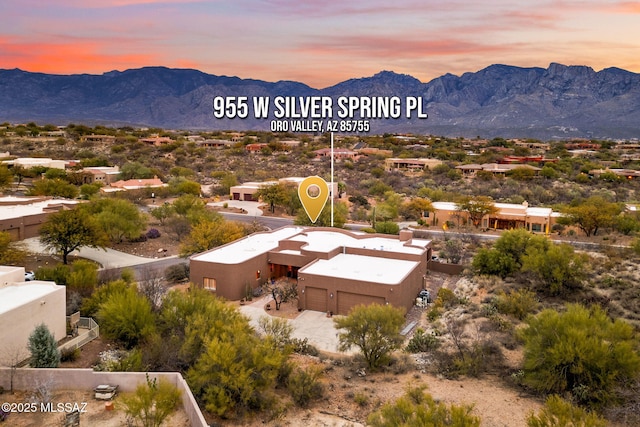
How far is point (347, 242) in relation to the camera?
4134 centimetres

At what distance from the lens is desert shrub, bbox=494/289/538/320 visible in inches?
1203

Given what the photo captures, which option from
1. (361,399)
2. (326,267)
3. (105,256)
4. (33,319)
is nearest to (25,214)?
(105,256)

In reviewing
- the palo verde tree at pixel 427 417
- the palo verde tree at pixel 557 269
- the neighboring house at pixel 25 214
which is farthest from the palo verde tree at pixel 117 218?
the palo verde tree at pixel 427 417

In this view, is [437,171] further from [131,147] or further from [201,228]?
[131,147]

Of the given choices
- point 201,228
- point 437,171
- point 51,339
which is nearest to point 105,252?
point 201,228

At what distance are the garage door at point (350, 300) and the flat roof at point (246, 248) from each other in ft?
25.6

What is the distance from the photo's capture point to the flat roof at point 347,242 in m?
38.5

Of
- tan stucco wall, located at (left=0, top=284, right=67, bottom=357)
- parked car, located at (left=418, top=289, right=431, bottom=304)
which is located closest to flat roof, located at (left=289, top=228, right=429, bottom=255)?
parked car, located at (left=418, top=289, right=431, bottom=304)

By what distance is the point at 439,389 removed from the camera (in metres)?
21.4

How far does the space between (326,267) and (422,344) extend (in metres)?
10.1

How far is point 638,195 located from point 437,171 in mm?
32420

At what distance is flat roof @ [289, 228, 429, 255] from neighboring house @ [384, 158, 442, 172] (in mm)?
59636

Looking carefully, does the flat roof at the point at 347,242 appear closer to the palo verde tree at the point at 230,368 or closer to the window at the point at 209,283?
the window at the point at 209,283

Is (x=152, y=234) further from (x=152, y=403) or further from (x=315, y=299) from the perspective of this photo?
(x=152, y=403)
